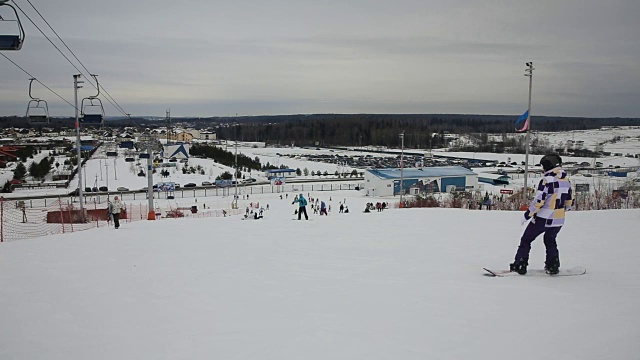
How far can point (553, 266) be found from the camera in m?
6.41

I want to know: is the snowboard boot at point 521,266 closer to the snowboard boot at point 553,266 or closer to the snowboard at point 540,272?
the snowboard at point 540,272

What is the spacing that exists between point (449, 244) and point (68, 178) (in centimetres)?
5650

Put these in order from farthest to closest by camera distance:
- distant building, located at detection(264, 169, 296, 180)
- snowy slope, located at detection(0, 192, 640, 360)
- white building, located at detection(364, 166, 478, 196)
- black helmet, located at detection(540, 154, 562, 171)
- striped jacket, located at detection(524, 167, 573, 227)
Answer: distant building, located at detection(264, 169, 296, 180) → white building, located at detection(364, 166, 478, 196) → black helmet, located at detection(540, 154, 562, 171) → striped jacket, located at detection(524, 167, 573, 227) → snowy slope, located at detection(0, 192, 640, 360)

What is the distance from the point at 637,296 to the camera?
17.5 feet

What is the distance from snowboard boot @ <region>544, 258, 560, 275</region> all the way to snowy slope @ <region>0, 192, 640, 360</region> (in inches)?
8.0

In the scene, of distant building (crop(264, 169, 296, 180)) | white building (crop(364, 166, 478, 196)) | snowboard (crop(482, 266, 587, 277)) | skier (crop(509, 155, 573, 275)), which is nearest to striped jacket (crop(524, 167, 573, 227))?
skier (crop(509, 155, 573, 275))

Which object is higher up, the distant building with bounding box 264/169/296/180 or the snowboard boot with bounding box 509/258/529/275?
the snowboard boot with bounding box 509/258/529/275

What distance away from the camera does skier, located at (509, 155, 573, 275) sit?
637 centimetres

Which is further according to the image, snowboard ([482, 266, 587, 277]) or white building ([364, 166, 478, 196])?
white building ([364, 166, 478, 196])

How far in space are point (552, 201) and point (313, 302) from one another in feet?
12.5

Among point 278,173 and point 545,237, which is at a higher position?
point 545,237

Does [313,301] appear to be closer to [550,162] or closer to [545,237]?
[545,237]

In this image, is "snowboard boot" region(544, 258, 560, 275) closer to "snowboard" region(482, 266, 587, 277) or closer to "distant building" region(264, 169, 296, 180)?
"snowboard" region(482, 266, 587, 277)

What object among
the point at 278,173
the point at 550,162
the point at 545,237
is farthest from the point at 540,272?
the point at 278,173
